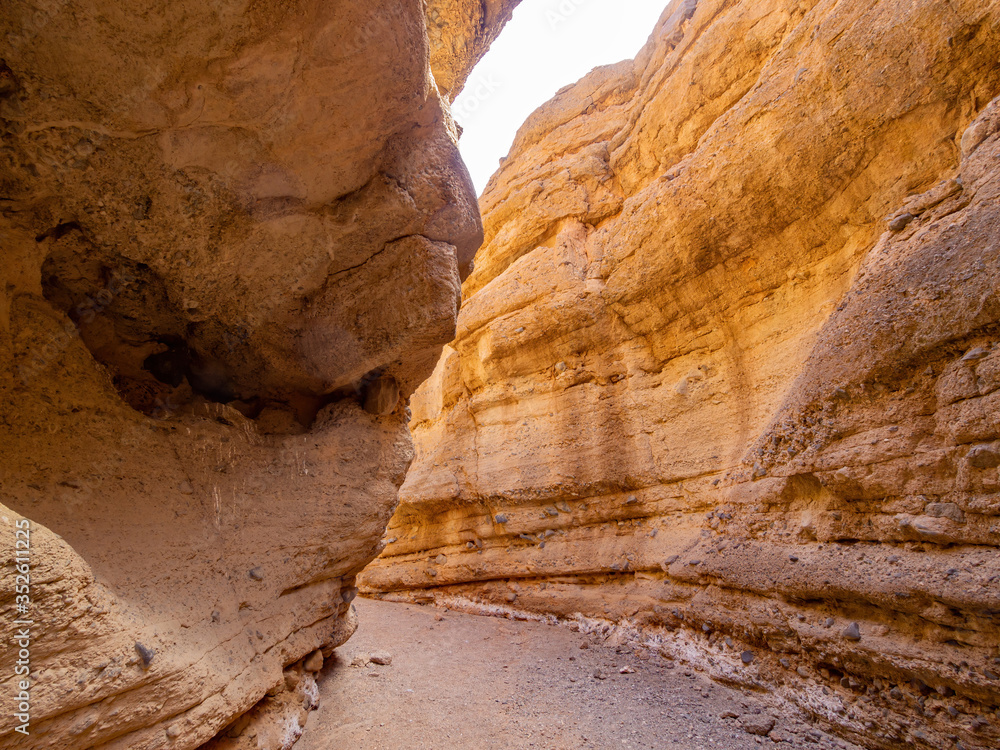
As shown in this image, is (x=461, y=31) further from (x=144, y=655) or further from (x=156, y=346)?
(x=144, y=655)

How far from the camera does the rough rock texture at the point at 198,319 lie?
1.83m

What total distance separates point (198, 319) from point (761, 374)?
500cm

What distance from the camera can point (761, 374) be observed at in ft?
16.2

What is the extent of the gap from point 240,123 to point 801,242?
4920 mm

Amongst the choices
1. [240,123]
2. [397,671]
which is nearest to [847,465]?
[397,671]

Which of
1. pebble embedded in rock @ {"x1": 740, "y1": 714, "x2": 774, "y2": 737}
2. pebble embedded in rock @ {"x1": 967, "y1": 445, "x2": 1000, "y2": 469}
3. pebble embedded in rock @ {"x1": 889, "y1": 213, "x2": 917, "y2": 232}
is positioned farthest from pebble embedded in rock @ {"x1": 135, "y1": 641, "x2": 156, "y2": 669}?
pebble embedded in rock @ {"x1": 889, "y1": 213, "x2": 917, "y2": 232}

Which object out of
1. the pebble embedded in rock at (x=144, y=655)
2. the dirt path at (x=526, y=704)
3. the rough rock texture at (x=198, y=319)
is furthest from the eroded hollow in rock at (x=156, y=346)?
the dirt path at (x=526, y=704)

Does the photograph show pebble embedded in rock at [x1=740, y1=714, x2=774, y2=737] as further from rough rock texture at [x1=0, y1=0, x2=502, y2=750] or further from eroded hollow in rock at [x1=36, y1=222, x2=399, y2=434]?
eroded hollow in rock at [x1=36, y1=222, x2=399, y2=434]

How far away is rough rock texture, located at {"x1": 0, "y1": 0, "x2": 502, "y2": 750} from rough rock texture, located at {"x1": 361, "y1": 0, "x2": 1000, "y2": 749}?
3.05 m

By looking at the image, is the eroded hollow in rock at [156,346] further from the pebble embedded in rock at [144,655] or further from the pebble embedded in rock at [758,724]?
the pebble embedded in rock at [758,724]

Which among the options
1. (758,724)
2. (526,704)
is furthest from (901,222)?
(526,704)

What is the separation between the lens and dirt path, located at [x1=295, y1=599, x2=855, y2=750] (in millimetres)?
2945

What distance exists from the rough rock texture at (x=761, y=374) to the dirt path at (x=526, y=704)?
45 centimetres

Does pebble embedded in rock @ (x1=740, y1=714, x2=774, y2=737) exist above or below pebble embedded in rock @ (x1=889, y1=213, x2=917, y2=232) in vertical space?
below
